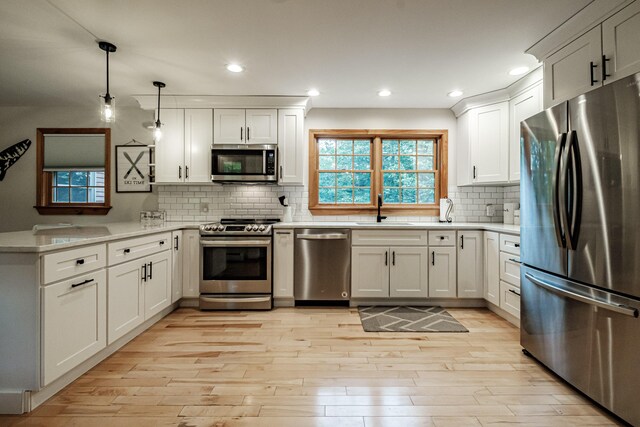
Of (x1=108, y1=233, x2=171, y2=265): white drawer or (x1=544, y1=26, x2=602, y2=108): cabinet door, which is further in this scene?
(x1=108, y1=233, x2=171, y2=265): white drawer

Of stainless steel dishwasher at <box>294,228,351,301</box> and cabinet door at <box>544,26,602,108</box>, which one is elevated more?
cabinet door at <box>544,26,602,108</box>

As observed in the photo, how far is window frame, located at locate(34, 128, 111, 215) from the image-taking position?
13.6ft

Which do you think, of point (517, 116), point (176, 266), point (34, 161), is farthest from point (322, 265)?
point (34, 161)

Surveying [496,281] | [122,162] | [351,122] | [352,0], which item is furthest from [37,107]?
[496,281]

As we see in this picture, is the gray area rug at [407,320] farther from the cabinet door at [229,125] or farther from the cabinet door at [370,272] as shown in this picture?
the cabinet door at [229,125]

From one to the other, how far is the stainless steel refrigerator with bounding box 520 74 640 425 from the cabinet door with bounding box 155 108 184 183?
11.9ft

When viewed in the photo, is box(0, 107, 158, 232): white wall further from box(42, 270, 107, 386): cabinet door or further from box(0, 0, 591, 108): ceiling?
box(42, 270, 107, 386): cabinet door

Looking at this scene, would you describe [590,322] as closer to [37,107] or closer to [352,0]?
[352,0]

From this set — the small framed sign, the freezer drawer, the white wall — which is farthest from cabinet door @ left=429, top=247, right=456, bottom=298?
the small framed sign

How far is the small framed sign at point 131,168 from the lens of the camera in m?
4.19

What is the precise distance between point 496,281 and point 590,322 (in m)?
1.55

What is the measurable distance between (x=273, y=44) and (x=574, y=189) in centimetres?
237

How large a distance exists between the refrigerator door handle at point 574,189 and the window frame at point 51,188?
485 centimetres

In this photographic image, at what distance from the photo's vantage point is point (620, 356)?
1643 millimetres
